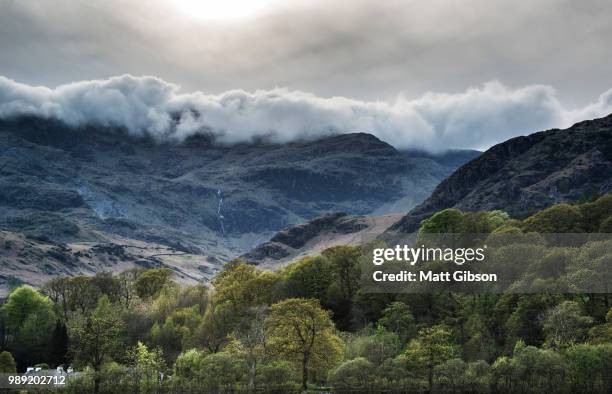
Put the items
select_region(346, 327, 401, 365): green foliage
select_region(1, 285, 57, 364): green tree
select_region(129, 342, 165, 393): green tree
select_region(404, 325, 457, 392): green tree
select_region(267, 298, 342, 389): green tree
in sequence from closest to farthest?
select_region(404, 325, 457, 392): green tree < select_region(129, 342, 165, 393): green tree < select_region(267, 298, 342, 389): green tree < select_region(346, 327, 401, 365): green foliage < select_region(1, 285, 57, 364): green tree

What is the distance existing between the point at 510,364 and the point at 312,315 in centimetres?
3139

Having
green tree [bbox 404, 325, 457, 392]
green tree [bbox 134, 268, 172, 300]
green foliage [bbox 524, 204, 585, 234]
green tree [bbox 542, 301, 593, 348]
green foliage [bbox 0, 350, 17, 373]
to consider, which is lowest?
green foliage [bbox 0, 350, 17, 373]

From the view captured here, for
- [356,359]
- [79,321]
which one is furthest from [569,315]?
[79,321]

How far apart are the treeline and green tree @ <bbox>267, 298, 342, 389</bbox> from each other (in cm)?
18

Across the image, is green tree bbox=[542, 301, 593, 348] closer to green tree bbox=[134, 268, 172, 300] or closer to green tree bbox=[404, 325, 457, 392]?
green tree bbox=[404, 325, 457, 392]

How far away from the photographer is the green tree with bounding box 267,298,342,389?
339 feet

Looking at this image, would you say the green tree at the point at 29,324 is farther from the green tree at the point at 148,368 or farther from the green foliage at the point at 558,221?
the green foliage at the point at 558,221

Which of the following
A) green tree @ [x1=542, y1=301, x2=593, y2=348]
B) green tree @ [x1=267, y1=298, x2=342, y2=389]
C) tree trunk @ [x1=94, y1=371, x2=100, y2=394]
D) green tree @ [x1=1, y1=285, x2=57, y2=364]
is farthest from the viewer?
green tree @ [x1=1, y1=285, x2=57, y2=364]

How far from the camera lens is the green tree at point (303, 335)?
103438 millimetres

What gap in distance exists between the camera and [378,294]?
13850 centimetres

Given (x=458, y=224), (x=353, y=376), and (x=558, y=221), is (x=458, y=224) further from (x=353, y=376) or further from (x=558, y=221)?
(x=353, y=376)

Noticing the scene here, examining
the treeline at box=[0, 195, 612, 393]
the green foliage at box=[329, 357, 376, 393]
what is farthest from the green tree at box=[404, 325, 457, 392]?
the green foliage at box=[329, 357, 376, 393]

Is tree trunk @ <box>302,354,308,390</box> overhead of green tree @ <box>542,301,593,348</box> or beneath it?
beneath

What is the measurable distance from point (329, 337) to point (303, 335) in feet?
13.8
